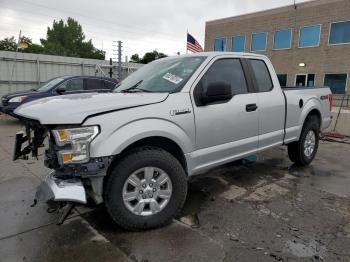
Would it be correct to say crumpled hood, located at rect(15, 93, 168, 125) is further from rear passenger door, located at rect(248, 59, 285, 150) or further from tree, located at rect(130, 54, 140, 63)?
tree, located at rect(130, 54, 140, 63)

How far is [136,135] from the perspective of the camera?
9.75 feet

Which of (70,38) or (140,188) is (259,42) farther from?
(70,38)

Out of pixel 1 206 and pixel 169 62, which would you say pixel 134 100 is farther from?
pixel 1 206

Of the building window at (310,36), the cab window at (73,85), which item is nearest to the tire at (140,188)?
the cab window at (73,85)

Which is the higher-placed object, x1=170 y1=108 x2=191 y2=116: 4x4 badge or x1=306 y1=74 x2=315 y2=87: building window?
x1=306 y1=74 x2=315 y2=87: building window

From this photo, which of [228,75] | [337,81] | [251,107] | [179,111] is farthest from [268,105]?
[337,81]

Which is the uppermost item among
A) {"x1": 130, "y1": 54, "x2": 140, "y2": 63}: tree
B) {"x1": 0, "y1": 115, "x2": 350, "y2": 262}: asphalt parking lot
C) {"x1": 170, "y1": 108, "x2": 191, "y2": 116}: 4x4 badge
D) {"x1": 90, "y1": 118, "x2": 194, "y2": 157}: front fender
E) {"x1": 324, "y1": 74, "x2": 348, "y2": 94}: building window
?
{"x1": 130, "y1": 54, "x2": 140, "y2": 63}: tree

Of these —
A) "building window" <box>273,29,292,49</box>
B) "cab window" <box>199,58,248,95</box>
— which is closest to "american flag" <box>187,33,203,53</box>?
"building window" <box>273,29,292,49</box>

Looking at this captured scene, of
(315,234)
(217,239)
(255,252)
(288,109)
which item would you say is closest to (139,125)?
(217,239)

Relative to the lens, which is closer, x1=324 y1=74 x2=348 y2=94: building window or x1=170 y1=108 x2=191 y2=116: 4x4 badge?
x1=170 y1=108 x2=191 y2=116: 4x4 badge

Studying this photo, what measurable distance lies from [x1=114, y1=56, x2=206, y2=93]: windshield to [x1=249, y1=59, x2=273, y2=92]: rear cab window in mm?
990

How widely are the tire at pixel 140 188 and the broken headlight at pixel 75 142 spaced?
13.4 inches

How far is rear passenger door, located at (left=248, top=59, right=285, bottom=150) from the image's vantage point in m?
4.39

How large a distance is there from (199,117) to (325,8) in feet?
67.4
